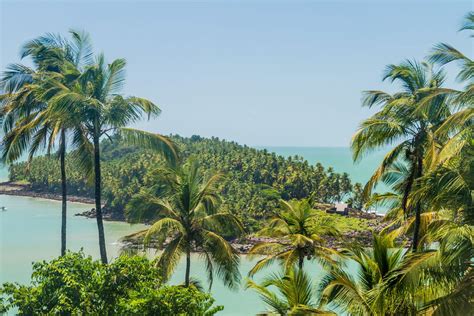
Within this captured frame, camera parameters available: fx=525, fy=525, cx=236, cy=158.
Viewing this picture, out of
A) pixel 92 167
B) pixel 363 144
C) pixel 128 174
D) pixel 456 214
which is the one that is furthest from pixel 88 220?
pixel 456 214

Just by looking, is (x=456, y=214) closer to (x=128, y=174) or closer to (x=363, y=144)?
(x=363, y=144)

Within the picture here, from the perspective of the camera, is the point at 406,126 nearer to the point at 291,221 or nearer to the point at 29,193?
the point at 291,221

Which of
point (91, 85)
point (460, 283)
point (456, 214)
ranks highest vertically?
point (91, 85)

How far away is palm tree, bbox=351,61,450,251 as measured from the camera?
1120cm

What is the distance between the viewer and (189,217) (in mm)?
13617

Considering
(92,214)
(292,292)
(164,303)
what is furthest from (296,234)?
(92,214)

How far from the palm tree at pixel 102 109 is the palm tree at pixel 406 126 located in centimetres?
499

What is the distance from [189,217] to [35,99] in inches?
207

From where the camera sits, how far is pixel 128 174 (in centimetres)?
6344

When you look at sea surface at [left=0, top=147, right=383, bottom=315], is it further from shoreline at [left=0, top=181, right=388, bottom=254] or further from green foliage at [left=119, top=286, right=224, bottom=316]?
green foliage at [left=119, top=286, right=224, bottom=316]

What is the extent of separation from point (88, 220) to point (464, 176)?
172ft

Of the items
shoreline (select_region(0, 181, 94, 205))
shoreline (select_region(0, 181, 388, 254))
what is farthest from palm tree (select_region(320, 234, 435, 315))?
shoreline (select_region(0, 181, 94, 205))

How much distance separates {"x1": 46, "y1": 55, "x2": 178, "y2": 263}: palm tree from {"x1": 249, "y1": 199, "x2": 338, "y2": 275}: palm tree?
3.18m

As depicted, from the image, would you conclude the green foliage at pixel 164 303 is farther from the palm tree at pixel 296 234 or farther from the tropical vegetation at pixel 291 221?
the palm tree at pixel 296 234
